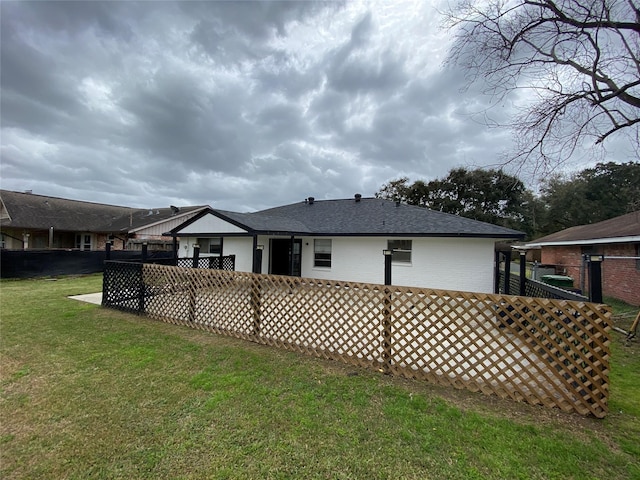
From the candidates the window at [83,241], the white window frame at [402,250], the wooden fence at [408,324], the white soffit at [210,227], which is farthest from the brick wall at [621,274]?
the window at [83,241]

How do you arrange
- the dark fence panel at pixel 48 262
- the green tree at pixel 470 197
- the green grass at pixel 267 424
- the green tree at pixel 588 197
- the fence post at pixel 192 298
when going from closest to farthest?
1. the green grass at pixel 267 424
2. the fence post at pixel 192 298
3. the dark fence panel at pixel 48 262
4. the green tree at pixel 588 197
5. the green tree at pixel 470 197

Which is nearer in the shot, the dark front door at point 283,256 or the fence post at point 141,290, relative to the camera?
the fence post at point 141,290

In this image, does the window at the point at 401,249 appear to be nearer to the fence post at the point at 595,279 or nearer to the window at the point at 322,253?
the window at the point at 322,253

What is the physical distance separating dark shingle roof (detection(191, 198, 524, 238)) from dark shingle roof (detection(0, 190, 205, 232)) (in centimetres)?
1565

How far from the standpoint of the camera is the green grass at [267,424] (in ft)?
7.39

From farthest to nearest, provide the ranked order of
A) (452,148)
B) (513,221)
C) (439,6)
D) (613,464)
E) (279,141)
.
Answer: (513,221)
(279,141)
(452,148)
(439,6)
(613,464)

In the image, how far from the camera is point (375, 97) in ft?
40.2

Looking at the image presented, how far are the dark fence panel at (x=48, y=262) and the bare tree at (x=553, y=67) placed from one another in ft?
41.5

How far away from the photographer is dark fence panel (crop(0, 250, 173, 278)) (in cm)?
1166

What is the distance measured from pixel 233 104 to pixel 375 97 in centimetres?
664

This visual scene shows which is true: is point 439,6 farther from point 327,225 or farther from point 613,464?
point 613,464

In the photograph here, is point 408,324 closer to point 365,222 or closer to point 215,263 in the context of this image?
point 365,222

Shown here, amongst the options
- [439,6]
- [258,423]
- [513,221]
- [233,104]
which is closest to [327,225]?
[233,104]

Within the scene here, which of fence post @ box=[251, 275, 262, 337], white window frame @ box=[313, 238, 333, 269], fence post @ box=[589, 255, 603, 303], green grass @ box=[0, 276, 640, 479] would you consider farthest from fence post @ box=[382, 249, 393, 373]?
white window frame @ box=[313, 238, 333, 269]
